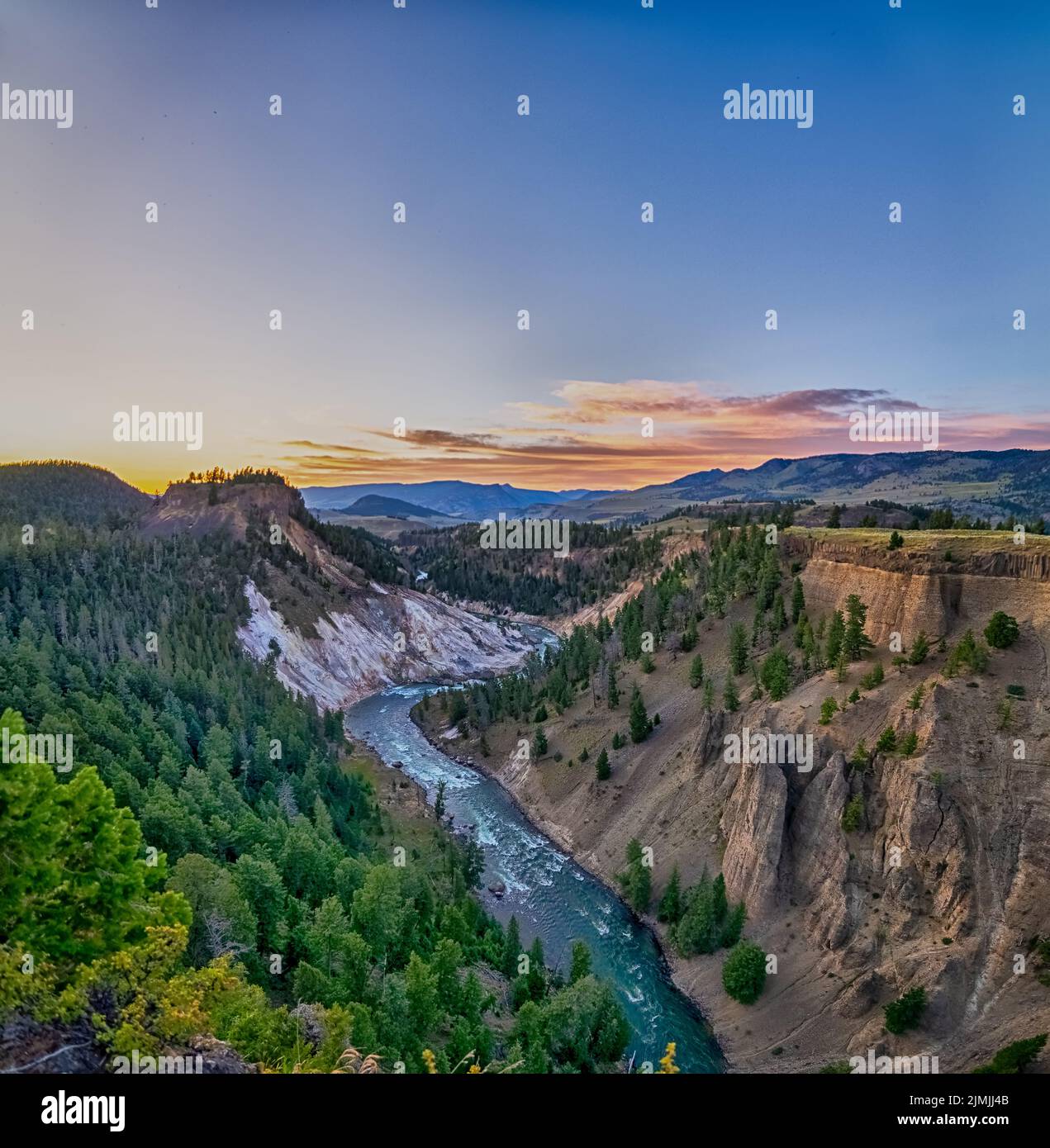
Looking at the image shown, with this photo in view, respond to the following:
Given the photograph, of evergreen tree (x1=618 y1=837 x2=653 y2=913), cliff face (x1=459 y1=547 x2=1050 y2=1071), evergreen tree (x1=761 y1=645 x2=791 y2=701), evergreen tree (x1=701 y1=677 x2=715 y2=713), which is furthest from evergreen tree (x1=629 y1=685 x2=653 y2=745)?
evergreen tree (x1=618 y1=837 x2=653 y2=913)

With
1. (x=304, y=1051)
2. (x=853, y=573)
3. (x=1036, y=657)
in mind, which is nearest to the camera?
(x=304, y=1051)

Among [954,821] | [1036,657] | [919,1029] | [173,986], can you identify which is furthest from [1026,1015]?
[173,986]

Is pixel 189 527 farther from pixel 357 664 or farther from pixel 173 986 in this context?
pixel 173 986

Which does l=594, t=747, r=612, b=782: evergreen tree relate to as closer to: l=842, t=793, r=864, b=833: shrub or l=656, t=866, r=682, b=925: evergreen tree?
l=656, t=866, r=682, b=925: evergreen tree

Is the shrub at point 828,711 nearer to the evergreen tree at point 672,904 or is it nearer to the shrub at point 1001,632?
the shrub at point 1001,632

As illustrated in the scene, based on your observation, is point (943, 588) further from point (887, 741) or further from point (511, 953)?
point (511, 953)
